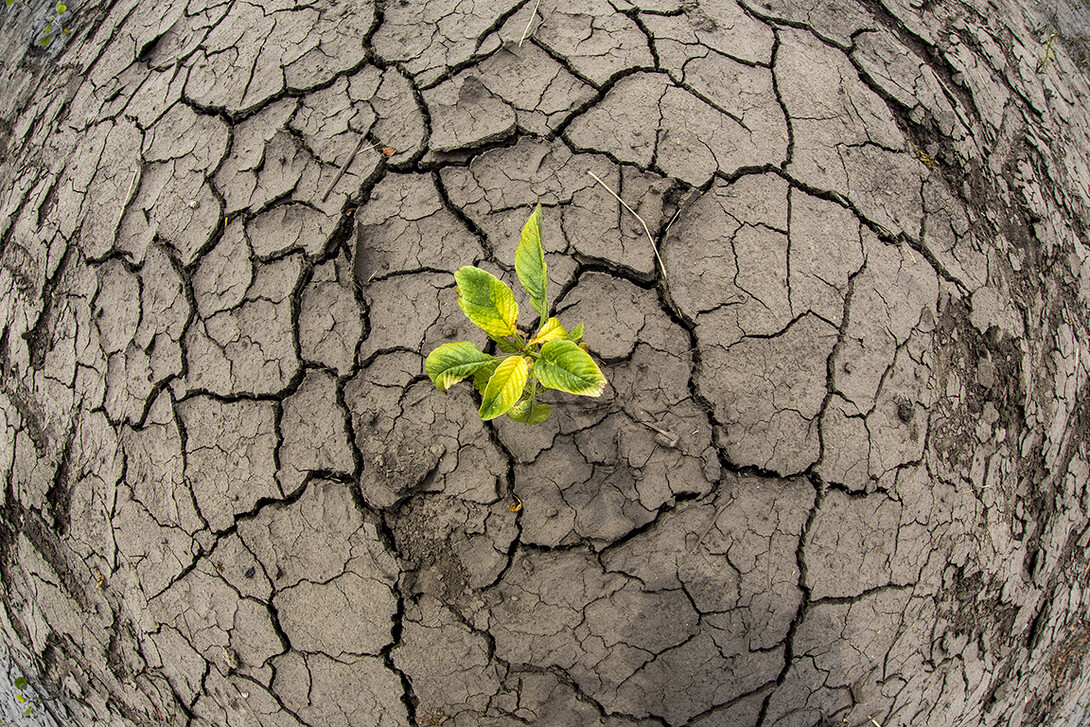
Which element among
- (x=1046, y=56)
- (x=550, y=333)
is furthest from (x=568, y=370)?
(x=1046, y=56)

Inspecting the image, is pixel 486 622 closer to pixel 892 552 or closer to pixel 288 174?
pixel 892 552

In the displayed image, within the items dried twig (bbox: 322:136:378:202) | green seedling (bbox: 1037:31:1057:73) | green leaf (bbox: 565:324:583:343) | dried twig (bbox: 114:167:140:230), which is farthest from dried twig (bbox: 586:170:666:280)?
green seedling (bbox: 1037:31:1057:73)

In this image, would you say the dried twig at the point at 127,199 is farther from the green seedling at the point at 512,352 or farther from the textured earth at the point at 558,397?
the green seedling at the point at 512,352

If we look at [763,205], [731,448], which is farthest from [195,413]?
[763,205]

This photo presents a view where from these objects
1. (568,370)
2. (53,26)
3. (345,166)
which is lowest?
(53,26)

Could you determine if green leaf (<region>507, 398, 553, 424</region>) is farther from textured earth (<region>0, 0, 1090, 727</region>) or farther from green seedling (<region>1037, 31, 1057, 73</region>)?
green seedling (<region>1037, 31, 1057, 73</region>)

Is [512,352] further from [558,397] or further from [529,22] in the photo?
[529,22]

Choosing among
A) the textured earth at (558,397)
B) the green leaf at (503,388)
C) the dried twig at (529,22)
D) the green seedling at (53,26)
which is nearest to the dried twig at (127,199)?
the textured earth at (558,397)
